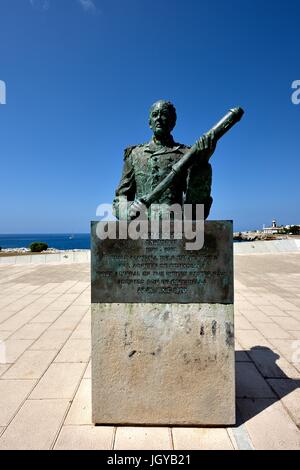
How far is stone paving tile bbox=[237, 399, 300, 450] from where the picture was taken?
7.98ft

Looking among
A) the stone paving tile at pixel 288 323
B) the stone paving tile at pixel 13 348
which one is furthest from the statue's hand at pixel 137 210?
the stone paving tile at pixel 288 323

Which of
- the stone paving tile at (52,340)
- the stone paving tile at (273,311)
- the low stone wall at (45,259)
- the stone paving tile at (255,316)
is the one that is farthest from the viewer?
the low stone wall at (45,259)

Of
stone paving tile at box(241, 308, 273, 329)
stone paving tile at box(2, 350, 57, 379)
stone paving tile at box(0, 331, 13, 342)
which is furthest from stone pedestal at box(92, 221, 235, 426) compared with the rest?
stone paving tile at box(241, 308, 273, 329)

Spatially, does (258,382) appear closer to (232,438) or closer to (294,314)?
(232,438)

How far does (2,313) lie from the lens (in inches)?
256

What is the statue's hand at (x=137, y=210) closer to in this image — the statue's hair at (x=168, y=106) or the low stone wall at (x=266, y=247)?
the statue's hair at (x=168, y=106)

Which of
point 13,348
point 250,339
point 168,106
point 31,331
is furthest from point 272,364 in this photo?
point 31,331

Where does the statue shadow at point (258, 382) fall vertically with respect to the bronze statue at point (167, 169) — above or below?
below

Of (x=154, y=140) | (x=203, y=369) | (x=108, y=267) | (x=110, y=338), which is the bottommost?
(x=203, y=369)

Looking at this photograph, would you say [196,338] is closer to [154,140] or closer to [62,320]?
[154,140]

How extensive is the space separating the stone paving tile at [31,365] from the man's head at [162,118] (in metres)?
3.23

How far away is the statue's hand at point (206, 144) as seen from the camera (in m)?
2.66

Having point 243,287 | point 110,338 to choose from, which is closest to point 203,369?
point 110,338

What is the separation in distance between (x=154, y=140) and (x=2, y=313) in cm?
544
